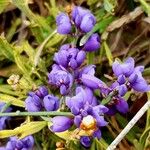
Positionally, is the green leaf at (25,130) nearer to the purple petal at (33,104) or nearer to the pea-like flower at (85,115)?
the purple petal at (33,104)

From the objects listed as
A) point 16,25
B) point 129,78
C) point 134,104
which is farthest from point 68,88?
point 16,25

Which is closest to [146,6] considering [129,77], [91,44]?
[91,44]

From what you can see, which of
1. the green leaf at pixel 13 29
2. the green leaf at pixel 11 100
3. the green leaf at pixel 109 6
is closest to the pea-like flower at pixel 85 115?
the green leaf at pixel 11 100

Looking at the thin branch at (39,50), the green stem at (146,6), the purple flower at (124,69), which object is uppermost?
the thin branch at (39,50)

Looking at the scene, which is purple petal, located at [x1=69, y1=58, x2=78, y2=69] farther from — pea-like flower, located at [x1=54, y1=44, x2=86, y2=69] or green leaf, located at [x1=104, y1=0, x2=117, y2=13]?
green leaf, located at [x1=104, y1=0, x2=117, y2=13]

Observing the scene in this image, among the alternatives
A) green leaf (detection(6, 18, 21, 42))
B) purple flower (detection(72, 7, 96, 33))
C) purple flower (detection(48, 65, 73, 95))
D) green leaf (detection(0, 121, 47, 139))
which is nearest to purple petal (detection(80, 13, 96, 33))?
purple flower (detection(72, 7, 96, 33))
